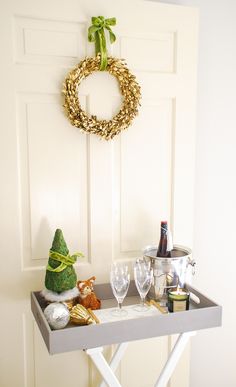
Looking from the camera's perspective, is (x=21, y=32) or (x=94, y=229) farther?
(x=94, y=229)

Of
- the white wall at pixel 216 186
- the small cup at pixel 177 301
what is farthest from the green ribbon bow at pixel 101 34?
the small cup at pixel 177 301

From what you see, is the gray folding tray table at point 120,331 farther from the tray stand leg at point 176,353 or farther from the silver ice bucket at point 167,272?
the silver ice bucket at point 167,272

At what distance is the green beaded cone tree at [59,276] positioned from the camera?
59.9 inches

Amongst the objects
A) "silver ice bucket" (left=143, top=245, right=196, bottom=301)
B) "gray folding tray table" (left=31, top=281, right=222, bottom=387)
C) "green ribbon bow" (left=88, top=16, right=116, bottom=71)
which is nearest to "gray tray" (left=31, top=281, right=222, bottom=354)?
"gray folding tray table" (left=31, top=281, right=222, bottom=387)

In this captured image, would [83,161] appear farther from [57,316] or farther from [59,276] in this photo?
[57,316]

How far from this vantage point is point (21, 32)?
1.58 metres

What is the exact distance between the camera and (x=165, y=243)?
1.71 meters

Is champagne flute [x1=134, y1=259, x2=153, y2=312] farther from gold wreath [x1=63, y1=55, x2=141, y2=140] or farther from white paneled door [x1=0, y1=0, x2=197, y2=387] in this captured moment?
gold wreath [x1=63, y1=55, x2=141, y2=140]

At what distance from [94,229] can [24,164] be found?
417mm

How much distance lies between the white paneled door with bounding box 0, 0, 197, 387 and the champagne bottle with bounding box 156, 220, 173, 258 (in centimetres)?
16

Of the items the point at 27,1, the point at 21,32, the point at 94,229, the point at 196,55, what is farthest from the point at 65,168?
the point at 196,55

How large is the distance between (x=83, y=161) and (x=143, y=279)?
1.86ft

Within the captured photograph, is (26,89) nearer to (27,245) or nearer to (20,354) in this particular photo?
(27,245)

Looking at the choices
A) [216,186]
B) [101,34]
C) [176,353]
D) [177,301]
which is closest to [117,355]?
[176,353]
